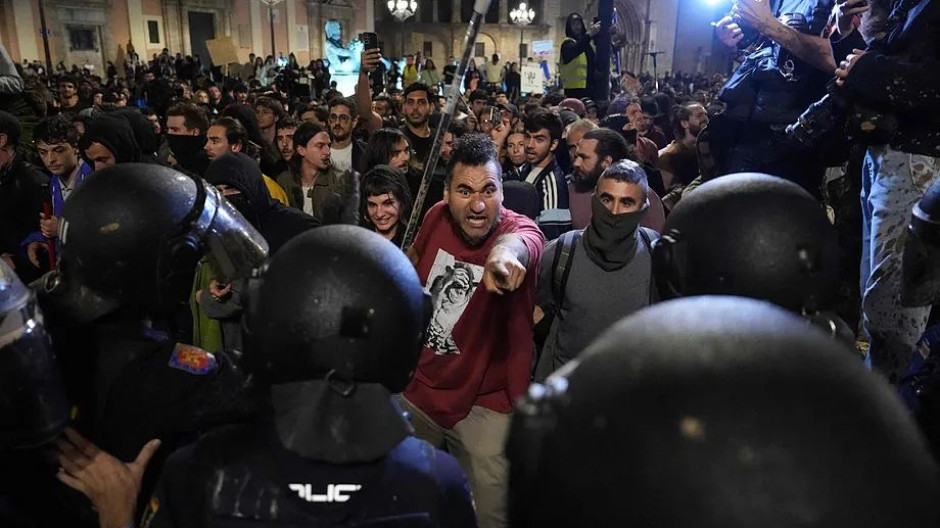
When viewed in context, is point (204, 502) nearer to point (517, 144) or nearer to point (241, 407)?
point (241, 407)

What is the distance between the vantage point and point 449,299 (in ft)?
9.54

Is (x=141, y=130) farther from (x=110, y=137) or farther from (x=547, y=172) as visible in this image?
(x=547, y=172)

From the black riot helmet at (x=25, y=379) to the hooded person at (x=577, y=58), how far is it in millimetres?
8258

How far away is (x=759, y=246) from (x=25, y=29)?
1273 inches

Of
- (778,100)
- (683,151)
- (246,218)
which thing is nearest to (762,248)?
(778,100)

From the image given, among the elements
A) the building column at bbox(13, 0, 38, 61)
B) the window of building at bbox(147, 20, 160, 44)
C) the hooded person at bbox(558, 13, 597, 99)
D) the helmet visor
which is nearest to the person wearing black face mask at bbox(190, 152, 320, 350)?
the helmet visor

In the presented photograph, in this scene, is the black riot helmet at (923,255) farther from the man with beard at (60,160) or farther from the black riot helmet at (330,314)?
the man with beard at (60,160)

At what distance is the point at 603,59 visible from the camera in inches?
376

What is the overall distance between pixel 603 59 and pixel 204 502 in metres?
9.07

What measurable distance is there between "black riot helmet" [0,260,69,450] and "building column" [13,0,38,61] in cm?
3112

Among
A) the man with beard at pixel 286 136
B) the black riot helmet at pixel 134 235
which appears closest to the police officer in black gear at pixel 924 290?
the black riot helmet at pixel 134 235

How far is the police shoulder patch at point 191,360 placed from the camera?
1860 millimetres

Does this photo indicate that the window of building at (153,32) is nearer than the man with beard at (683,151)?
No

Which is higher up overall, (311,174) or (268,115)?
(268,115)
